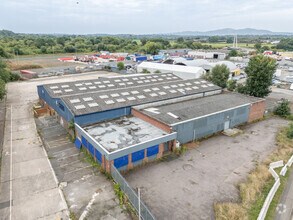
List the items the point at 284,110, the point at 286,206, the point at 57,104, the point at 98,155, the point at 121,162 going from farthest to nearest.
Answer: the point at 284,110 → the point at 57,104 → the point at 98,155 → the point at 121,162 → the point at 286,206

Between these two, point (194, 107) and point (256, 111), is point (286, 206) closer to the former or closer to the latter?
point (194, 107)

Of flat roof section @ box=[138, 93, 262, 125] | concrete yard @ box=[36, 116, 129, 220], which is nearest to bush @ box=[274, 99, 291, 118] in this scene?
flat roof section @ box=[138, 93, 262, 125]

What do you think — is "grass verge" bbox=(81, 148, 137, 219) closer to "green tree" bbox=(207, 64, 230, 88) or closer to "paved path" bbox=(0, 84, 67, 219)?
"paved path" bbox=(0, 84, 67, 219)

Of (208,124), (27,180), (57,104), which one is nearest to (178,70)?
(208,124)

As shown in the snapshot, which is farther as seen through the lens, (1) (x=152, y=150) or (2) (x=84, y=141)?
(2) (x=84, y=141)

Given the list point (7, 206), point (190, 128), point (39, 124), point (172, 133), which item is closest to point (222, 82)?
point (190, 128)

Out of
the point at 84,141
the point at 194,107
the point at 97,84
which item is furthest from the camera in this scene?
the point at 97,84

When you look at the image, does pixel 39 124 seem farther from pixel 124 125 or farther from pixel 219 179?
pixel 219 179
